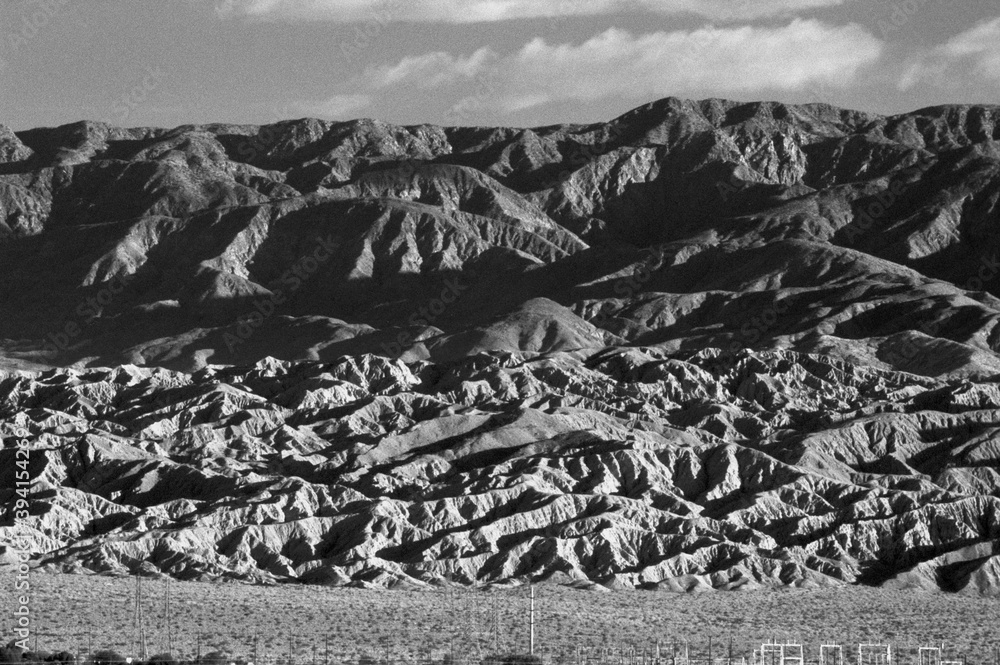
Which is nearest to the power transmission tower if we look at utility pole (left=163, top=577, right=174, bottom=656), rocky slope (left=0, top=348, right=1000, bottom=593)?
utility pole (left=163, top=577, right=174, bottom=656)

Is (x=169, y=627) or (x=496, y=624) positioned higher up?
(x=496, y=624)

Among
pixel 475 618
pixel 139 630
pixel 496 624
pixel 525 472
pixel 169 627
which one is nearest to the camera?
pixel 139 630

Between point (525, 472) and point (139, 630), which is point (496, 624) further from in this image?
point (525, 472)

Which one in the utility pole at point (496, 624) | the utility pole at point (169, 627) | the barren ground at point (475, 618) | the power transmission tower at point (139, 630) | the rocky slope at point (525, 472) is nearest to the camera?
the power transmission tower at point (139, 630)

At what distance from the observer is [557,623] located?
85938mm

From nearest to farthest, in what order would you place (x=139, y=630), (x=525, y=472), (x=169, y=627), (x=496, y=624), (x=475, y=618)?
(x=139, y=630)
(x=169, y=627)
(x=496, y=624)
(x=475, y=618)
(x=525, y=472)

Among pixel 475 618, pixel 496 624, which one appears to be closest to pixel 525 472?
pixel 475 618

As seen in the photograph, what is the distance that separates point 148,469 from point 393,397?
102ft

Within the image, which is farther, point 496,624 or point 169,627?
point 496,624

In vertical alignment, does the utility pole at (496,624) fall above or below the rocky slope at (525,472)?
below

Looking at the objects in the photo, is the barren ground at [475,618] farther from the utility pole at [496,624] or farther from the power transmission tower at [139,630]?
the power transmission tower at [139,630]

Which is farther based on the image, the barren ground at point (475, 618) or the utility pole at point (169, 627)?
the barren ground at point (475, 618)

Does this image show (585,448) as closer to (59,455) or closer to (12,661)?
(59,455)

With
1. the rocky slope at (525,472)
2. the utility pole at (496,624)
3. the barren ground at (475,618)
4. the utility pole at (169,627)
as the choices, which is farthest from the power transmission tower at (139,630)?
the rocky slope at (525,472)
